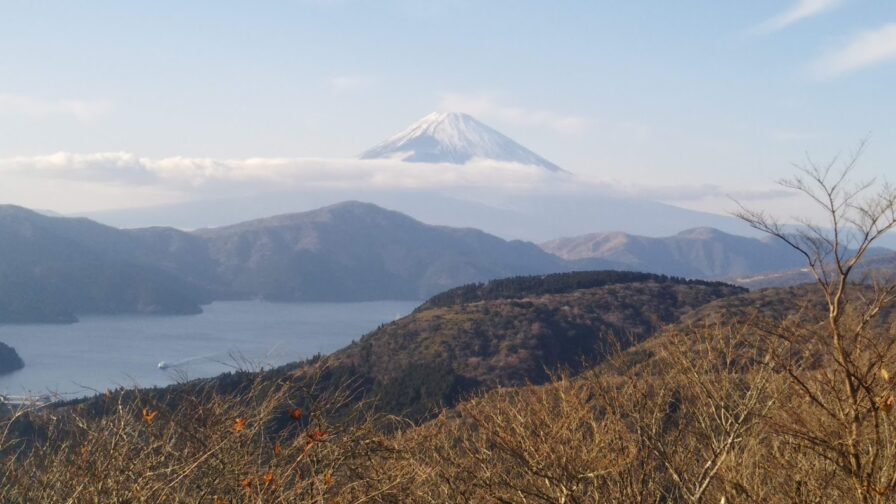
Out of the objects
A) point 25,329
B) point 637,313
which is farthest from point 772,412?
point 25,329

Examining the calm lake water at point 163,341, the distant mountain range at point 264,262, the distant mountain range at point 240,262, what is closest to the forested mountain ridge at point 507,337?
the calm lake water at point 163,341

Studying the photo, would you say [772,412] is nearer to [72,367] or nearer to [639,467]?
[639,467]

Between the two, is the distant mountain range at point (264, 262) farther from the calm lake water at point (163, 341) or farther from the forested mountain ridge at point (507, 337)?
the forested mountain ridge at point (507, 337)

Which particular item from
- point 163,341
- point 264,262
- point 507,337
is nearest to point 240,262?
point 264,262

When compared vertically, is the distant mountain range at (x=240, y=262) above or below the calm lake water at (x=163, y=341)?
above

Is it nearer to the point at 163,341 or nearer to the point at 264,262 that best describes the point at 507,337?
the point at 163,341

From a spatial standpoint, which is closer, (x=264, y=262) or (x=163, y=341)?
(x=163, y=341)

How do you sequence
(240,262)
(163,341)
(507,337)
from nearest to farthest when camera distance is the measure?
(507,337), (163,341), (240,262)

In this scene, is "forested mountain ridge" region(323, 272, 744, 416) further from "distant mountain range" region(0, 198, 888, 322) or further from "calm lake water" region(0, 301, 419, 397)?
"distant mountain range" region(0, 198, 888, 322)
